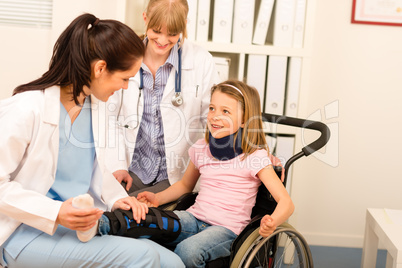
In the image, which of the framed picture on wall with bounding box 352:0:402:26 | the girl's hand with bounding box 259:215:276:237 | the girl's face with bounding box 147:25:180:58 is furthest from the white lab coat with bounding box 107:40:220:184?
the framed picture on wall with bounding box 352:0:402:26

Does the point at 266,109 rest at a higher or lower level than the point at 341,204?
higher

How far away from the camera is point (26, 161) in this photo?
48.0 inches

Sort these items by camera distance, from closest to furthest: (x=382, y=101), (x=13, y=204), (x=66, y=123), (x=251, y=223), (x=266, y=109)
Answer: (x=13, y=204), (x=66, y=123), (x=251, y=223), (x=266, y=109), (x=382, y=101)

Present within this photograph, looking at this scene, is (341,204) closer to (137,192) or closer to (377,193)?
(377,193)

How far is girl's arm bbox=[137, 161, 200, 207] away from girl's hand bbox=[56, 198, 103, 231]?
494mm

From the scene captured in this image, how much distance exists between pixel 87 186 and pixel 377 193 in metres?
1.85

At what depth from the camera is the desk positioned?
1.76 meters

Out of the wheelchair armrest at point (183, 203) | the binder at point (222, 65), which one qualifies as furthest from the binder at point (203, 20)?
the wheelchair armrest at point (183, 203)

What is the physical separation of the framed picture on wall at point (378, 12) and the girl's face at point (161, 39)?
46.5 inches

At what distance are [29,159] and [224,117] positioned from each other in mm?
694

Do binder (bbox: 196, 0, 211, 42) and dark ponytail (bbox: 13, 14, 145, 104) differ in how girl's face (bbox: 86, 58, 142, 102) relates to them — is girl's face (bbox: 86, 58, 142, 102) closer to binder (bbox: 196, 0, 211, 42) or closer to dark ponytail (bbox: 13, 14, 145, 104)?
dark ponytail (bbox: 13, 14, 145, 104)

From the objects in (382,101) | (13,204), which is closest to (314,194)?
(382,101)

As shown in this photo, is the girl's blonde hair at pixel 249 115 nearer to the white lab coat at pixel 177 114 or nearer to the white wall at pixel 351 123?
the white lab coat at pixel 177 114

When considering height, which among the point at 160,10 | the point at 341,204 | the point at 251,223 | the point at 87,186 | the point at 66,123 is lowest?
the point at 341,204
